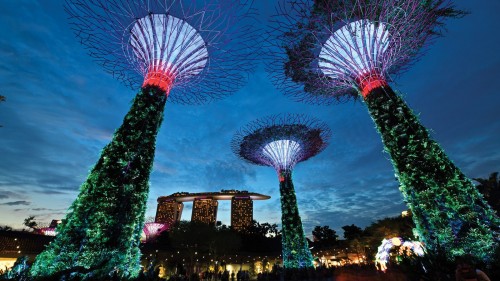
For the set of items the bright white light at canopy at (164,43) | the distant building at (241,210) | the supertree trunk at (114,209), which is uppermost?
the distant building at (241,210)

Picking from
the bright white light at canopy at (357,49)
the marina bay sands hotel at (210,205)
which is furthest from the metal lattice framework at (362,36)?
the marina bay sands hotel at (210,205)

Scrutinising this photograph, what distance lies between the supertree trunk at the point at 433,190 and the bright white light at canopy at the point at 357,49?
147 centimetres

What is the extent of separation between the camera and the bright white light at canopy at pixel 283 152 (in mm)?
18719

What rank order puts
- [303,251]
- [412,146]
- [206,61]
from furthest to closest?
1. [303,251]
2. [206,61]
3. [412,146]

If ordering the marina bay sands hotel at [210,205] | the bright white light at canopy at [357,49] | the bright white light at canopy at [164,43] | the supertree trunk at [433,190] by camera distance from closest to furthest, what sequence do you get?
the supertree trunk at [433,190] < the bright white light at canopy at [164,43] < the bright white light at canopy at [357,49] < the marina bay sands hotel at [210,205]

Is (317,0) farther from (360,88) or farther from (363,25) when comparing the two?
(360,88)

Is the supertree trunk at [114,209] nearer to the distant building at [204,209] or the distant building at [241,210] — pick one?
the distant building at [241,210]

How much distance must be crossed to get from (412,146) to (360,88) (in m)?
3.22

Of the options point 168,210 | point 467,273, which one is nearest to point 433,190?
point 467,273

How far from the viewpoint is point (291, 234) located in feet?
52.7

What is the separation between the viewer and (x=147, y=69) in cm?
990

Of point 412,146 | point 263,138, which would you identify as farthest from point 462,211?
point 263,138

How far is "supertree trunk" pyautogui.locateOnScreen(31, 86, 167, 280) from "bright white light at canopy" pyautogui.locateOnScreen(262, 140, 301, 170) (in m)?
11.1

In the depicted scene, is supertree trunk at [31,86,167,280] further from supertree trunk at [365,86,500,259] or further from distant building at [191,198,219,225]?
distant building at [191,198,219,225]
